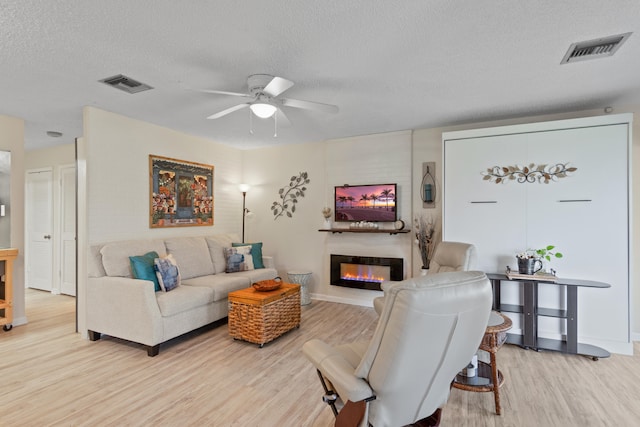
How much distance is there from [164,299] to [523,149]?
13.5 ft

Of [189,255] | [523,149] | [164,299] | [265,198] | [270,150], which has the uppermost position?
[270,150]

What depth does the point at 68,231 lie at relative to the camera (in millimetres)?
5430

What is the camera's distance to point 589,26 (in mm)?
2105

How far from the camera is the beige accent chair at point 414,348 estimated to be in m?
1.31

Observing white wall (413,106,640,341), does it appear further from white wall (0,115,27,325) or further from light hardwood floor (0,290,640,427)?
white wall (0,115,27,325)

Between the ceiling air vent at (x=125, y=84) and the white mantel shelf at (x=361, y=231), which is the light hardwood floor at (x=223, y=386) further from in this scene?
the ceiling air vent at (x=125, y=84)

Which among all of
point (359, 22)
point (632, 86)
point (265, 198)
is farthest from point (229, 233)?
point (632, 86)

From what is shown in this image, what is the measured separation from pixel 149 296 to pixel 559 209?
14.0ft

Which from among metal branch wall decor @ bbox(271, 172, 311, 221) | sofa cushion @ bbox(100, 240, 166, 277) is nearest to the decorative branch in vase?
metal branch wall decor @ bbox(271, 172, 311, 221)

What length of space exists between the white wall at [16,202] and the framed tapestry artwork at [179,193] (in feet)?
4.97

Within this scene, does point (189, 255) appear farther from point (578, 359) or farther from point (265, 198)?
point (578, 359)

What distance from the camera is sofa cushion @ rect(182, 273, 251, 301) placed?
3826mm

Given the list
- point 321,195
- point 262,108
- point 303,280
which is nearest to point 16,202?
point 262,108

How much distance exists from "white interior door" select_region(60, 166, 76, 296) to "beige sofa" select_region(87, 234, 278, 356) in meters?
2.36
